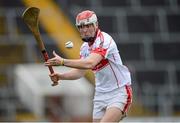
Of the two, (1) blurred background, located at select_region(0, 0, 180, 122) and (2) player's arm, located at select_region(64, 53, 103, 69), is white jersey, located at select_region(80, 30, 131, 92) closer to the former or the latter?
(2) player's arm, located at select_region(64, 53, 103, 69)

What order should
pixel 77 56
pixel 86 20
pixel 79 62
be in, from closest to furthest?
pixel 79 62, pixel 86 20, pixel 77 56

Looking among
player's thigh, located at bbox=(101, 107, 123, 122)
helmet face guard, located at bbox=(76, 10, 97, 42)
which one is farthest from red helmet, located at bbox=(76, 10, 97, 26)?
player's thigh, located at bbox=(101, 107, 123, 122)

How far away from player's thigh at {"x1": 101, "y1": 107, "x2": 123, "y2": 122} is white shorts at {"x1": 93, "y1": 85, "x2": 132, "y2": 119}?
44 mm

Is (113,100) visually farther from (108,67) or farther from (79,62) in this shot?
(79,62)

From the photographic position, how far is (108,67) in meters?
8.64

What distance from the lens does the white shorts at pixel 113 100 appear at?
8.63 m

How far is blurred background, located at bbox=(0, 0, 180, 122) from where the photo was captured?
1457 cm

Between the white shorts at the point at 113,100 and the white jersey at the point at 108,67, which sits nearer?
the white jersey at the point at 108,67

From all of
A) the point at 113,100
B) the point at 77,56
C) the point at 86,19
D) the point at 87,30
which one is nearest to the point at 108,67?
the point at 113,100

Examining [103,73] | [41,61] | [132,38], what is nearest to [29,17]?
[103,73]

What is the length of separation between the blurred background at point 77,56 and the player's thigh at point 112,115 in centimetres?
539

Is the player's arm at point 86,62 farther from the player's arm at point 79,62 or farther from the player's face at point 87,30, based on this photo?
the player's face at point 87,30

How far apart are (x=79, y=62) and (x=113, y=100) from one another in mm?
717

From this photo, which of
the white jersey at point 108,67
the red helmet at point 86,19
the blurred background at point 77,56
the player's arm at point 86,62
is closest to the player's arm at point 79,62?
the player's arm at point 86,62
